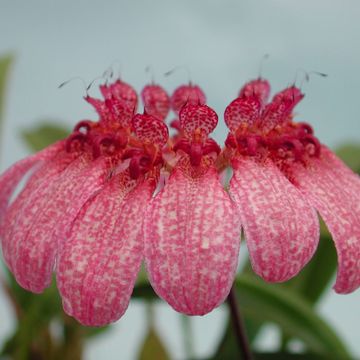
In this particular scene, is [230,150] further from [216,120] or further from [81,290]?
[81,290]

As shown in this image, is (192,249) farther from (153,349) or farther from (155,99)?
(153,349)

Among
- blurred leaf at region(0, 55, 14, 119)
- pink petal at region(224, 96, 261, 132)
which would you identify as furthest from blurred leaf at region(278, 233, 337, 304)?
blurred leaf at region(0, 55, 14, 119)

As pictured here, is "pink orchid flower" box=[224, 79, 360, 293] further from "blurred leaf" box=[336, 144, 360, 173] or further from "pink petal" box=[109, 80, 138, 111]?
"blurred leaf" box=[336, 144, 360, 173]

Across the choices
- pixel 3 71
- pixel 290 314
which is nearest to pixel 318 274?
pixel 290 314

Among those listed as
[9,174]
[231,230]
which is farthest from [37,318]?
[231,230]

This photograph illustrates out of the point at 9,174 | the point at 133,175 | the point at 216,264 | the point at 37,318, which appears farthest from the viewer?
the point at 37,318

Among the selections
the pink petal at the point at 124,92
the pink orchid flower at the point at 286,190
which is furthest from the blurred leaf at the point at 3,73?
the pink orchid flower at the point at 286,190
